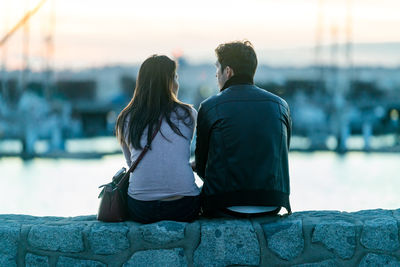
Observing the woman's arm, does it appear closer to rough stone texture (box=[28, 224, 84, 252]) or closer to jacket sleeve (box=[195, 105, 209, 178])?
jacket sleeve (box=[195, 105, 209, 178])

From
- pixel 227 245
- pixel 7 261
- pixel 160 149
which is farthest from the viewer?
pixel 160 149


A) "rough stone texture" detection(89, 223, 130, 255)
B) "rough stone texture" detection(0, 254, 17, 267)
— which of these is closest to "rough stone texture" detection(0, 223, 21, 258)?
"rough stone texture" detection(0, 254, 17, 267)

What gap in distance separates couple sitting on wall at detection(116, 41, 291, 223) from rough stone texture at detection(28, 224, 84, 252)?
0.32m

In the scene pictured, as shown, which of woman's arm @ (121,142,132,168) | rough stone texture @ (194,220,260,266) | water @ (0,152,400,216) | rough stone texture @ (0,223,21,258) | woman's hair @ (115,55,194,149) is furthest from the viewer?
water @ (0,152,400,216)

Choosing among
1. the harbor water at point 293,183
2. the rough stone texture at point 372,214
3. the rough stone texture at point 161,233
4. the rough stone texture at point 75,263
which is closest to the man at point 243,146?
the rough stone texture at point 161,233

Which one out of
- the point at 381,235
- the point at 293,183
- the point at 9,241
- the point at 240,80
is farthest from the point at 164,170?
the point at 293,183

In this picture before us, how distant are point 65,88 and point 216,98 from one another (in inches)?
3490

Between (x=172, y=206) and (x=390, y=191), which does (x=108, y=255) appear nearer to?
(x=172, y=206)

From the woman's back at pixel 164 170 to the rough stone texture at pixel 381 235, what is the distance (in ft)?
2.83

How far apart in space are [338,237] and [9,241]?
5.19ft

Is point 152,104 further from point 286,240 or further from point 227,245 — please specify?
point 286,240

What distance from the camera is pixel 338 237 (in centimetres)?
396

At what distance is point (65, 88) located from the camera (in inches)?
3597

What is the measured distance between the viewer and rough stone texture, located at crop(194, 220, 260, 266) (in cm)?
396
